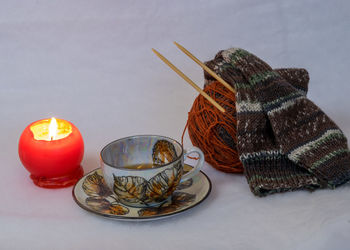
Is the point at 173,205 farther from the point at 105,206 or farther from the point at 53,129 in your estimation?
the point at 53,129

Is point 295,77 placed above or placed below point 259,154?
above

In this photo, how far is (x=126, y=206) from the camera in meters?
0.83

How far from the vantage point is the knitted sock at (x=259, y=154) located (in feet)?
2.93

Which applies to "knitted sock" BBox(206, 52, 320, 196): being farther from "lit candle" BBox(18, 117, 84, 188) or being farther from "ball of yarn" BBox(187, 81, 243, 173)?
"lit candle" BBox(18, 117, 84, 188)

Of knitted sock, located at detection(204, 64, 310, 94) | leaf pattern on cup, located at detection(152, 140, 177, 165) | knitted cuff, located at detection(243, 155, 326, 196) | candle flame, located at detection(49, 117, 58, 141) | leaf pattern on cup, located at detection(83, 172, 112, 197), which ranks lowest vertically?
leaf pattern on cup, located at detection(83, 172, 112, 197)

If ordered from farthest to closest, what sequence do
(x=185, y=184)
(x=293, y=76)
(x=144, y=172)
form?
(x=293, y=76) → (x=185, y=184) → (x=144, y=172)

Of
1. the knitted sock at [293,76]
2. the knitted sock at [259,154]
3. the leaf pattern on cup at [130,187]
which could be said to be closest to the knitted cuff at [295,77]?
the knitted sock at [293,76]

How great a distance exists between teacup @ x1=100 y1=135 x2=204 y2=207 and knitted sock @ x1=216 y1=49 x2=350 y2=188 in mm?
166

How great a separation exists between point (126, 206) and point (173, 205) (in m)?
0.08

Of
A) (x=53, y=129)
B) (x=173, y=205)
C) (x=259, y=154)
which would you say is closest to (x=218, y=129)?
(x=259, y=154)

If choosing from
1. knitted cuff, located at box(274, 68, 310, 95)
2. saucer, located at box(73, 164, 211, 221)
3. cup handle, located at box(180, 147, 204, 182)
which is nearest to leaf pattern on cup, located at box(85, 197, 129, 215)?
saucer, located at box(73, 164, 211, 221)

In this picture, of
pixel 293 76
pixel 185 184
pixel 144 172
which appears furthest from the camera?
pixel 293 76

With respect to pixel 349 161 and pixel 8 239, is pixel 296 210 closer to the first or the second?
pixel 349 161

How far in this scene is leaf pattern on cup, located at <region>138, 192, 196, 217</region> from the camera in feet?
2.64
